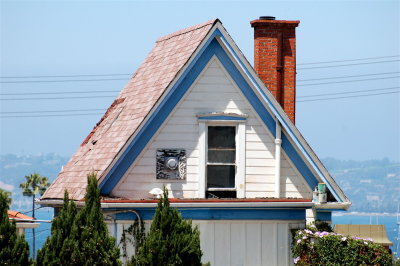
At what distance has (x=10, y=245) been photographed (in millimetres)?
25125

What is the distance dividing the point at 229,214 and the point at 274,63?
538 cm

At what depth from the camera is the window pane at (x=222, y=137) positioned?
98.0ft

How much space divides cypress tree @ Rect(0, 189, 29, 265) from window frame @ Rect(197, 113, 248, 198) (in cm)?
569

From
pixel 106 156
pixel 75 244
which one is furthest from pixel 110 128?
pixel 75 244

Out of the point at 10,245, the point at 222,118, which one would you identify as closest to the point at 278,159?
the point at 222,118

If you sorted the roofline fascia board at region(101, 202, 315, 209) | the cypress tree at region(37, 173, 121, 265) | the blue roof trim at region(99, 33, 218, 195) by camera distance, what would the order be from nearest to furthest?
the cypress tree at region(37, 173, 121, 265) → the roofline fascia board at region(101, 202, 315, 209) → the blue roof trim at region(99, 33, 218, 195)

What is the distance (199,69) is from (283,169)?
3.15 meters

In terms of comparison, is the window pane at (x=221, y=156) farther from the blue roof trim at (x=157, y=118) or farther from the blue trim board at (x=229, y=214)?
the blue roof trim at (x=157, y=118)

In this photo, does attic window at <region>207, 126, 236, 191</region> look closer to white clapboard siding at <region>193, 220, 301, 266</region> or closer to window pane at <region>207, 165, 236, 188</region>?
window pane at <region>207, 165, 236, 188</region>

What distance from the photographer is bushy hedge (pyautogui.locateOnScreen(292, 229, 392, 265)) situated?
91.5ft

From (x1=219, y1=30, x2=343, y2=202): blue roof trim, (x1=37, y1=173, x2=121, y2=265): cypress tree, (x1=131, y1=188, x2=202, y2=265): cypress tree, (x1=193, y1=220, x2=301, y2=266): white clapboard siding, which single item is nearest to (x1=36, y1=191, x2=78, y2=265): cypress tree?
(x1=37, y1=173, x2=121, y2=265): cypress tree

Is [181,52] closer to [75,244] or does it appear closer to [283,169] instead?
[283,169]

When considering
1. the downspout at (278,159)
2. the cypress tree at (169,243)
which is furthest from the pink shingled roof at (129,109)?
the cypress tree at (169,243)

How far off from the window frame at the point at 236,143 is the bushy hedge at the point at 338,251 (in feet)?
6.80
